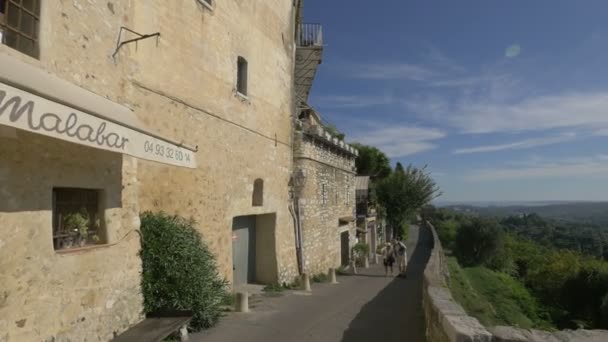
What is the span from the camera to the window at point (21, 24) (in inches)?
172

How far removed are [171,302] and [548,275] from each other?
32.4 m

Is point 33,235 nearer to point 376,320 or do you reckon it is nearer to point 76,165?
point 76,165

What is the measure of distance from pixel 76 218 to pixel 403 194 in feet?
87.1

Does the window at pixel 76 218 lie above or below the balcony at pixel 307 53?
below

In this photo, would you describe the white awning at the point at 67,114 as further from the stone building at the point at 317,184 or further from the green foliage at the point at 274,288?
the stone building at the point at 317,184

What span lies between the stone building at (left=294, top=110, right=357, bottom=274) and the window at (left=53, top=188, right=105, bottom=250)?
29.1 feet

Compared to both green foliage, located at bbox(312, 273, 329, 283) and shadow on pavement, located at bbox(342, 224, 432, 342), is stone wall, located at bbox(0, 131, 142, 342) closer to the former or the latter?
shadow on pavement, located at bbox(342, 224, 432, 342)

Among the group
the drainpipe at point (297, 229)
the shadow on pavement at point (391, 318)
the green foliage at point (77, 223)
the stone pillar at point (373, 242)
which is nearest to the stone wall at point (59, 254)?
the green foliage at point (77, 223)

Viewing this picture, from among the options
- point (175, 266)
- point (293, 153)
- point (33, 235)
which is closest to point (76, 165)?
point (33, 235)

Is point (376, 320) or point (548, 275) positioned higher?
point (376, 320)

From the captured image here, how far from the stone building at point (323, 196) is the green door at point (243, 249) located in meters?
2.16

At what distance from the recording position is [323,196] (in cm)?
1653

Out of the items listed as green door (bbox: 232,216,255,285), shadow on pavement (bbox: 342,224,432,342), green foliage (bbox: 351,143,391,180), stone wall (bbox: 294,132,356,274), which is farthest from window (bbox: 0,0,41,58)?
green foliage (bbox: 351,143,391,180)

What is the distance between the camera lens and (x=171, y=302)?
21.6 ft
